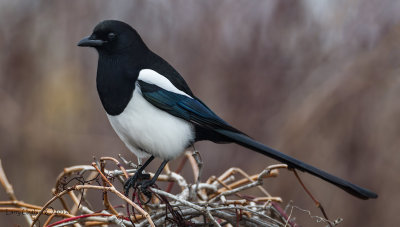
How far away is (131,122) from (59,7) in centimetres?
167

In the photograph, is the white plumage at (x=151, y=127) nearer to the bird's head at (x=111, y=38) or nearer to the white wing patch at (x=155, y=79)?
the white wing patch at (x=155, y=79)

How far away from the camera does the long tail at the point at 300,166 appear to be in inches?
57.3

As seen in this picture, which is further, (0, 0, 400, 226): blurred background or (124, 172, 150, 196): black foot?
(0, 0, 400, 226): blurred background

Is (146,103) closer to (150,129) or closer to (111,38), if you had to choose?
(150,129)

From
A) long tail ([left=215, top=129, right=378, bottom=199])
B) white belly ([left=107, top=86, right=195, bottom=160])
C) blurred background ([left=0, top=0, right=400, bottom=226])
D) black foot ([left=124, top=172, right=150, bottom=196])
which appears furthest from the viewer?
blurred background ([left=0, top=0, right=400, bottom=226])

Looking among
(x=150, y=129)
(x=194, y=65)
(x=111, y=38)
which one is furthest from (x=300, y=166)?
(x=194, y=65)

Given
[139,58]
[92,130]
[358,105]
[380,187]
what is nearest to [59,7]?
[92,130]

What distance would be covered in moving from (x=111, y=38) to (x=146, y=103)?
0.81 ft

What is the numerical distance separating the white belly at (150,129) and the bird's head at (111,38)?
0.54ft

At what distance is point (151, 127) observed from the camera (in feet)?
5.88

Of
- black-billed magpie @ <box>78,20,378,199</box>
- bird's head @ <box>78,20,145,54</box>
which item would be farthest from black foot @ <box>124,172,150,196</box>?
bird's head @ <box>78,20,145,54</box>

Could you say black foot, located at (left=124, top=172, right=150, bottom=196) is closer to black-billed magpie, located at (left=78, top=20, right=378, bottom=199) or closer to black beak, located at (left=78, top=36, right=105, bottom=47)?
black-billed magpie, located at (left=78, top=20, right=378, bottom=199)

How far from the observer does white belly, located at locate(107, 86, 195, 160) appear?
1783 mm

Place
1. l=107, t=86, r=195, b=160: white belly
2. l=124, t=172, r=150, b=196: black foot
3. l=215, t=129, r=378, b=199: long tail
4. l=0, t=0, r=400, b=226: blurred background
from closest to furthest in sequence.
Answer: l=215, t=129, r=378, b=199: long tail → l=124, t=172, r=150, b=196: black foot → l=107, t=86, r=195, b=160: white belly → l=0, t=0, r=400, b=226: blurred background
